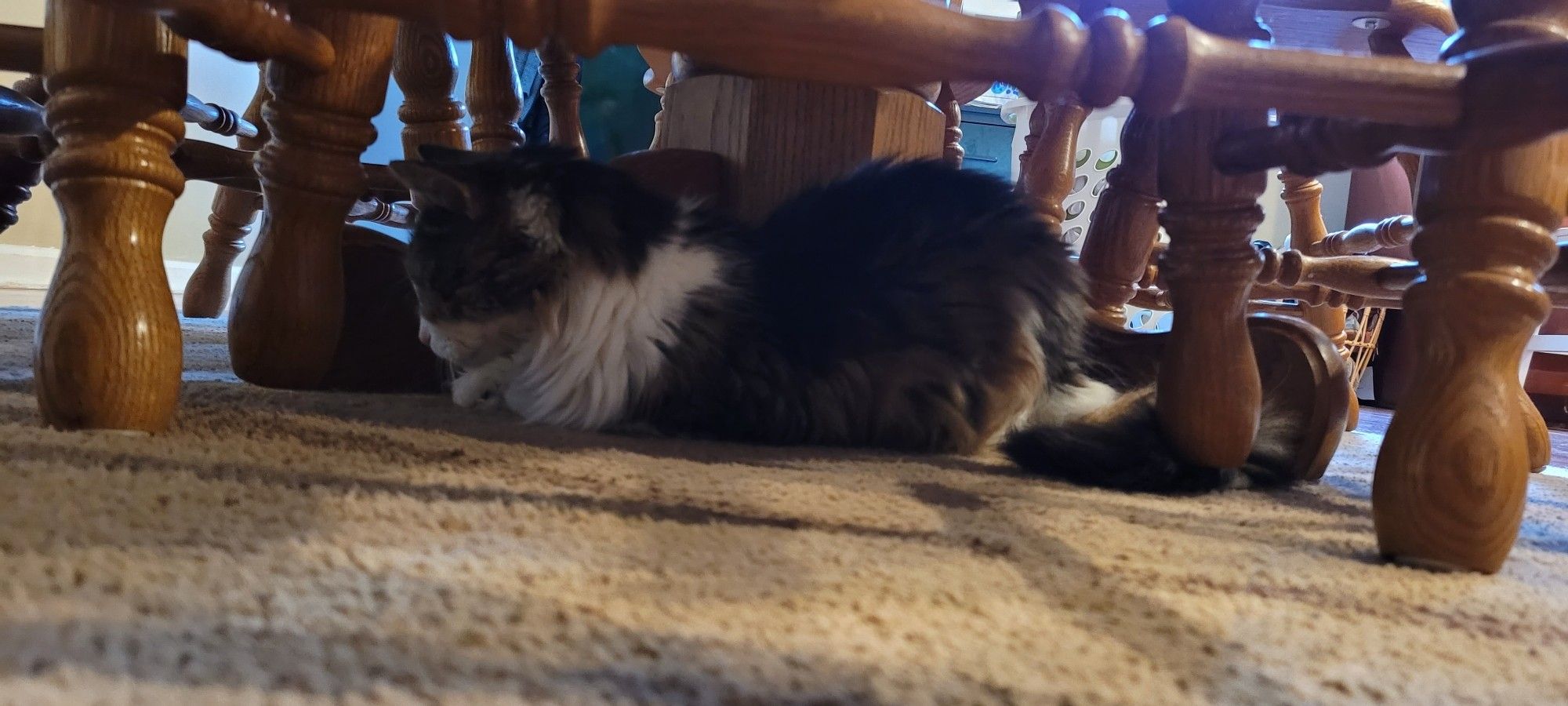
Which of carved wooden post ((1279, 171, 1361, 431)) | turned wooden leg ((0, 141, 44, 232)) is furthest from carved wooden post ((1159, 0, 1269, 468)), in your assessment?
turned wooden leg ((0, 141, 44, 232))

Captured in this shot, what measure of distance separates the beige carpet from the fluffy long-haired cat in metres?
0.32

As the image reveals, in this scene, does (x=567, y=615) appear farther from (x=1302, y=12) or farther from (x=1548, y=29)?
(x=1302, y=12)

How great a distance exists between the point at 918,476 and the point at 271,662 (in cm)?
62

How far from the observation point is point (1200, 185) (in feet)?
2.79

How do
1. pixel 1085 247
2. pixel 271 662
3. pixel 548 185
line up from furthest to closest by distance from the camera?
pixel 1085 247 < pixel 548 185 < pixel 271 662

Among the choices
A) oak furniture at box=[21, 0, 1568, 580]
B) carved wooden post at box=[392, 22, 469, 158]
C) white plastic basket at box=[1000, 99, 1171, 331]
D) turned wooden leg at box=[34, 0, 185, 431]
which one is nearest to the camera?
oak furniture at box=[21, 0, 1568, 580]

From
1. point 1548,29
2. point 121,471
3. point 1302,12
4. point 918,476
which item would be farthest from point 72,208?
point 1302,12

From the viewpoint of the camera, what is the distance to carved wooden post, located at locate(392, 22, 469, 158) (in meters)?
1.36

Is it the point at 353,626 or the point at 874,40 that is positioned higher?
the point at 874,40

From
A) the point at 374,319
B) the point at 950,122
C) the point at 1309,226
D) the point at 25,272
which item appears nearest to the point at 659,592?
the point at 374,319

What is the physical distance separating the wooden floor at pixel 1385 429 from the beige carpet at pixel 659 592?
1.32m

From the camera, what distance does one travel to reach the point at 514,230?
1081mm

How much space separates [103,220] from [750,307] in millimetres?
628

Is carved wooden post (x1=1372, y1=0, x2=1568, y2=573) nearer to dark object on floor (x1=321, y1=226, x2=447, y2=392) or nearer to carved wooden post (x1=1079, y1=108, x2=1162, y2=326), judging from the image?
carved wooden post (x1=1079, y1=108, x2=1162, y2=326)
